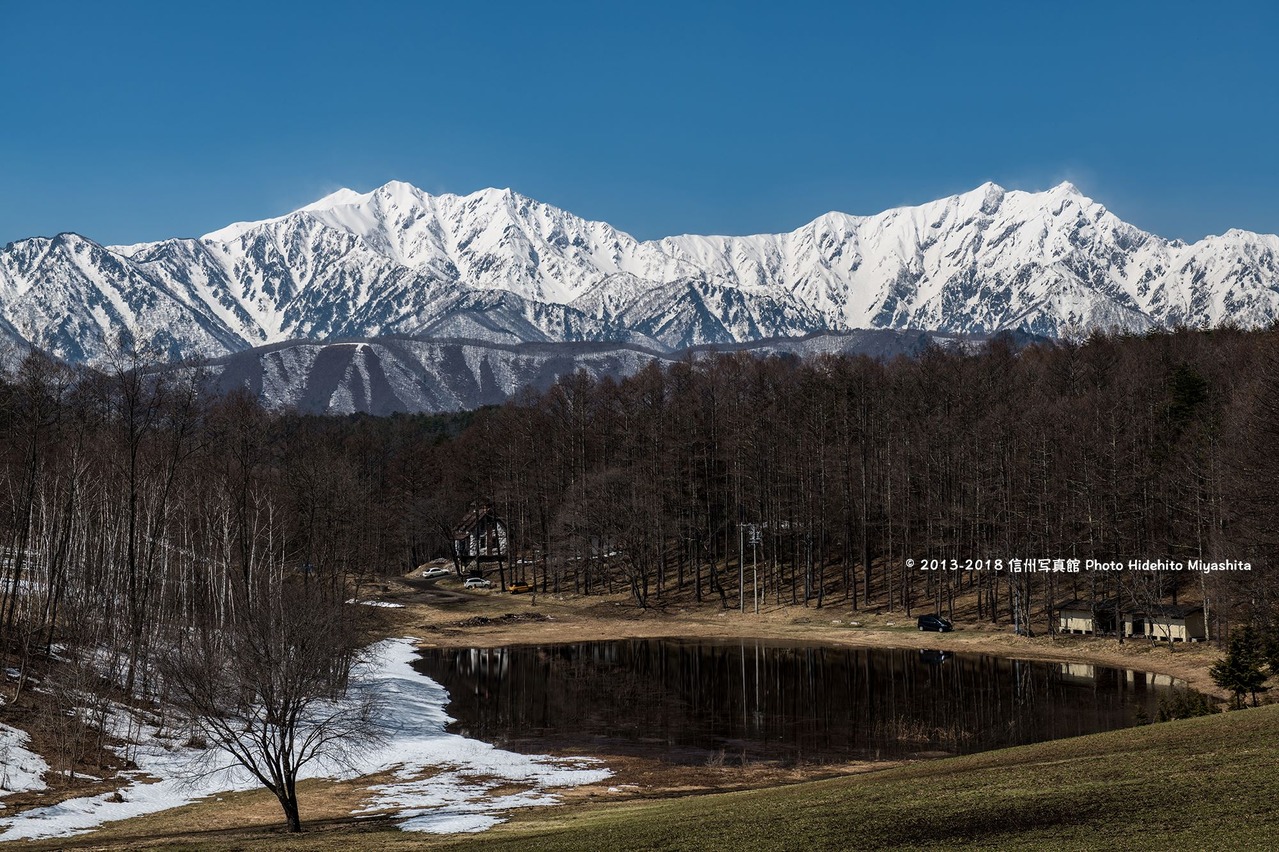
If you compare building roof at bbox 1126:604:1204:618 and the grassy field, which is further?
building roof at bbox 1126:604:1204:618

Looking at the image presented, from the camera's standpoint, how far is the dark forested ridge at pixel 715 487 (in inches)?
2127

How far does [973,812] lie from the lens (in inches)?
867

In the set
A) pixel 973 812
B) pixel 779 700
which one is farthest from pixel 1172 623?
pixel 973 812

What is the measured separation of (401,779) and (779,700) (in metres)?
22.7

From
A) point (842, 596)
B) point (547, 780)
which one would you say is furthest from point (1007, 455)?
point (547, 780)

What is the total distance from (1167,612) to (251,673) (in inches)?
2260

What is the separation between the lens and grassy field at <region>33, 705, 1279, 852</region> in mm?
19094

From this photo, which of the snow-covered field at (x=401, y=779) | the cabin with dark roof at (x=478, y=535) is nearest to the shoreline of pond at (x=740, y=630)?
the cabin with dark roof at (x=478, y=535)

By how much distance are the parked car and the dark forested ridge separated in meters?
4.83

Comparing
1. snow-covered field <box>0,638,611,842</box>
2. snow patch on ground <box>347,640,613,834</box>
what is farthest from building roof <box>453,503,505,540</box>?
snow-covered field <box>0,638,611,842</box>

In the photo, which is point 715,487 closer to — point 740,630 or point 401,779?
point 740,630

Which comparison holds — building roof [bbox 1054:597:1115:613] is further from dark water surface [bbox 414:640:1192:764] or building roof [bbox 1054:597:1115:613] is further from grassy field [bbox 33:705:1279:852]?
grassy field [bbox 33:705:1279:852]

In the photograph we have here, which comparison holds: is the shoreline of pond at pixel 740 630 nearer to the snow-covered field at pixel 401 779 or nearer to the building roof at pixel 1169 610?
the building roof at pixel 1169 610

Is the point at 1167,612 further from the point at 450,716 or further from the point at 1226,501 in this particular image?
the point at 450,716
